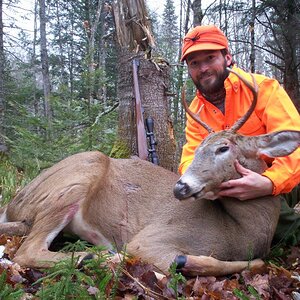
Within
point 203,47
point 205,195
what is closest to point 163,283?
point 205,195

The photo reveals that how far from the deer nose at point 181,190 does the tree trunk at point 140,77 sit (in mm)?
2814

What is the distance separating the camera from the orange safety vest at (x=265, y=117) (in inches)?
161

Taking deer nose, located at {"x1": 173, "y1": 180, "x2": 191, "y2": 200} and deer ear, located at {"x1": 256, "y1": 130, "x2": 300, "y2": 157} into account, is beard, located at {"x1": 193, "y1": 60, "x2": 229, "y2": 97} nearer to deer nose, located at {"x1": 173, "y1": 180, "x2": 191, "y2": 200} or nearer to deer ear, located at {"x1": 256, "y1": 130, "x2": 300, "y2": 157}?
deer ear, located at {"x1": 256, "y1": 130, "x2": 300, "y2": 157}

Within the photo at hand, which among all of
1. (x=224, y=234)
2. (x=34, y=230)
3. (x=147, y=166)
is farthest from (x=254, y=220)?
(x=34, y=230)

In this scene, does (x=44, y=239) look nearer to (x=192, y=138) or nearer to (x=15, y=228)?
(x=15, y=228)

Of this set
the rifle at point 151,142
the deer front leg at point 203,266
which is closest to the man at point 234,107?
the deer front leg at point 203,266

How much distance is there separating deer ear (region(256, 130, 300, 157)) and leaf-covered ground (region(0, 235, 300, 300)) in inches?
38.7

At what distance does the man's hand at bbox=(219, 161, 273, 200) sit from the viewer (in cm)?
387

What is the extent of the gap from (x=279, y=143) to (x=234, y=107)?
808mm

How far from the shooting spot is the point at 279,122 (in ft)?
14.1

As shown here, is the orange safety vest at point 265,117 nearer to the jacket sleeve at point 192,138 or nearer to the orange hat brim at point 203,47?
the jacket sleeve at point 192,138

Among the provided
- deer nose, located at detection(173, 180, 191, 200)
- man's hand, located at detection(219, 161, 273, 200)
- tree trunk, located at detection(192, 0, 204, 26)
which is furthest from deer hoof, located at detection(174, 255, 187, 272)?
tree trunk, located at detection(192, 0, 204, 26)

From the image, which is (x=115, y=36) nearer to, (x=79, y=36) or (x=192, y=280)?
(x=192, y=280)

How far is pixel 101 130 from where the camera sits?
802 centimetres
